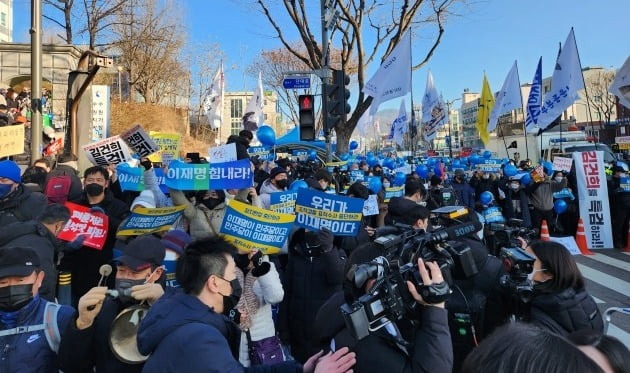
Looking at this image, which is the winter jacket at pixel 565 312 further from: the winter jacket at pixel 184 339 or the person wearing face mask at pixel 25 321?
the person wearing face mask at pixel 25 321

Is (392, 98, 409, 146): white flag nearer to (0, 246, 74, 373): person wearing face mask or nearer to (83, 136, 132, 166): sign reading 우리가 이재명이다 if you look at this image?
(83, 136, 132, 166): sign reading 우리가 이재명이다

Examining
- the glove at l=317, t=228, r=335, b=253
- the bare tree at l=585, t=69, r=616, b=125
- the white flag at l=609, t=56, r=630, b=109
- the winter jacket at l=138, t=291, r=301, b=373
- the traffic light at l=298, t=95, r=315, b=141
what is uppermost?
the bare tree at l=585, t=69, r=616, b=125

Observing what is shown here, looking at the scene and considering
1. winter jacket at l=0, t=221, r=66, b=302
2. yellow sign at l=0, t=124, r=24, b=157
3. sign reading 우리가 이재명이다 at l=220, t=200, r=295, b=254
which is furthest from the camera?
yellow sign at l=0, t=124, r=24, b=157

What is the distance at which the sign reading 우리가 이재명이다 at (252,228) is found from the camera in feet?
12.4

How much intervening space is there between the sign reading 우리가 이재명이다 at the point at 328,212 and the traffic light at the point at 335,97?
4624mm

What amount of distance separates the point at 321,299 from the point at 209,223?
144 centimetres

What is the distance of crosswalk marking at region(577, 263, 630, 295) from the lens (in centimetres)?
747

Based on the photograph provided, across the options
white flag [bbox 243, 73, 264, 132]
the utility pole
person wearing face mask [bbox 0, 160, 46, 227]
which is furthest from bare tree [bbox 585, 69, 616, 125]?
person wearing face mask [bbox 0, 160, 46, 227]

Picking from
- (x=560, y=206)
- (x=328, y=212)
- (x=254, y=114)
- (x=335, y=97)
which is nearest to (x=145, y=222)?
(x=328, y=212)

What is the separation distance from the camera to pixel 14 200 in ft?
14.7

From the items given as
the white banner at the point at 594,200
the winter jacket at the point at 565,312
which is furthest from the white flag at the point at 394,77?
the winter jacket at the point at 565,312

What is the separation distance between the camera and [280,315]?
4090 millimetres

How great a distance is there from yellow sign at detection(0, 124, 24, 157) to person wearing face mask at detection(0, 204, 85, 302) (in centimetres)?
319

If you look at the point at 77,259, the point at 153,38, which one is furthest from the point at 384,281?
the point at 153,38
